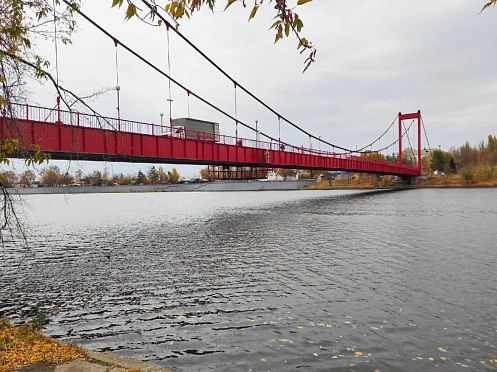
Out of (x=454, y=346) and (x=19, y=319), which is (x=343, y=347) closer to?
(x=454, y=346)

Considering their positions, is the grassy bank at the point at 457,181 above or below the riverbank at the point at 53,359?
above

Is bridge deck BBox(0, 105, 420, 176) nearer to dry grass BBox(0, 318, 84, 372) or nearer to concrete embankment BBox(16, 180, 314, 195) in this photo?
dry grass BBox(0, 318, 84, 372)

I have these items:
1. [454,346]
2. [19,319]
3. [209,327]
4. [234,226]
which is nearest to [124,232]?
[234,226]

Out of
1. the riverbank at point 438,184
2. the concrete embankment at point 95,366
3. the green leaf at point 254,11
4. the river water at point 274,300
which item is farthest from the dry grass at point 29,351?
the riverbank at point 438,184

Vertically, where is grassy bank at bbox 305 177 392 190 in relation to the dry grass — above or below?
above

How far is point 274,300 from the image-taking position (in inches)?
475

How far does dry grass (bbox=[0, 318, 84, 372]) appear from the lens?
20.9 ft

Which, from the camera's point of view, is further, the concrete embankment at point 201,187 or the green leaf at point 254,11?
the concrete embankment at point 201,187

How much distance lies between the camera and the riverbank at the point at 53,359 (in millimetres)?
6160

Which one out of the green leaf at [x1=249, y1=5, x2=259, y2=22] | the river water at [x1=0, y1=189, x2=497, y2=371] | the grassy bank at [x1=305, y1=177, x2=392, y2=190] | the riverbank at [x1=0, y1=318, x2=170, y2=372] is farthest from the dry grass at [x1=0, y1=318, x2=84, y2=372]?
the grassy bank at [x1=305, y1=177, x2=392, y2=190]

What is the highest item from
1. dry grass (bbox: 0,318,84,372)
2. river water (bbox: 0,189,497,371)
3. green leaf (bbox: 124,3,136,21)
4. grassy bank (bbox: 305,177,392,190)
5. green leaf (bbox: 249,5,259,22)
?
green leaf (bbox: 124,3,136,21)

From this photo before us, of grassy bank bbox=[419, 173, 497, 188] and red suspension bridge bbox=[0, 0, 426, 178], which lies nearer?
red suspension bridge bbox=[0, 0, 426, 178]

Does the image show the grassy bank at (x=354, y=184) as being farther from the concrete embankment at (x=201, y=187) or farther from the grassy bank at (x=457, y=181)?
the grassy bank at (x=457, y=181)

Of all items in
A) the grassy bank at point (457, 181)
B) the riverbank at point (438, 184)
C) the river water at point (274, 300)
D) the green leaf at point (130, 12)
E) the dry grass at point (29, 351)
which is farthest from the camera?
the grassy bank at point (457, 181)
